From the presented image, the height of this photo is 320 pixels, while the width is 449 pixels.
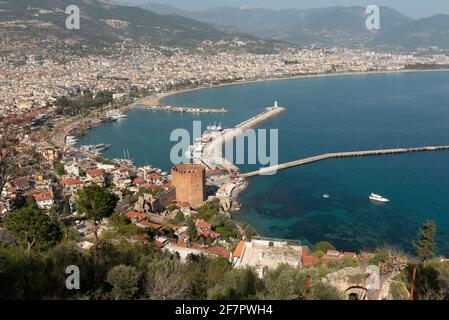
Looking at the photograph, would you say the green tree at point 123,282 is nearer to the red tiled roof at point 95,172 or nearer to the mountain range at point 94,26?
the red tiled roof at point 95,172

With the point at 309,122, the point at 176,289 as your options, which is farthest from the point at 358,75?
the point at 176,289

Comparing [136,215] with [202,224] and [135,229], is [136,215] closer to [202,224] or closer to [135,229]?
[202,224]

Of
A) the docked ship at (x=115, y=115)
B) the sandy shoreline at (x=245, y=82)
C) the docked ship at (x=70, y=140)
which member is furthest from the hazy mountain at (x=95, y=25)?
the docked ship at (x=70, y=140)

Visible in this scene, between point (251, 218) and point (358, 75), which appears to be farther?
point (358, 75)

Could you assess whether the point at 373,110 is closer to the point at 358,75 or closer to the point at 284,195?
the point at 284,195

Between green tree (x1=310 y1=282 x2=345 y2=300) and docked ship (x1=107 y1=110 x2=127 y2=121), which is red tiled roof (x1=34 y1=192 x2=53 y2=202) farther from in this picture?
docked ship (x1=107 y1=110 x2=127 y2=121)

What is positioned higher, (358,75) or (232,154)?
(358,75)

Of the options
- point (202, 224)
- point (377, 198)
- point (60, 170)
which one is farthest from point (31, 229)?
point (377, 198)

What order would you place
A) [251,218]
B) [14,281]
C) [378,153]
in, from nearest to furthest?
[14,281] → [251,218] → [378,153]
